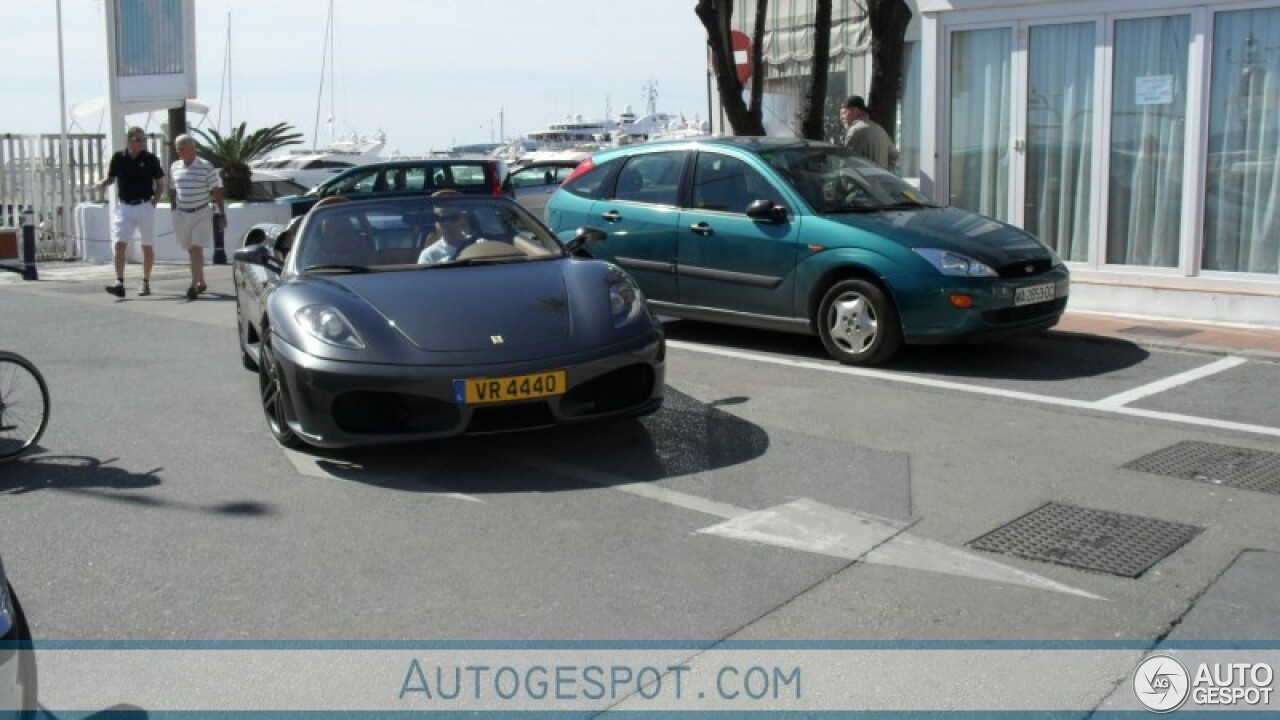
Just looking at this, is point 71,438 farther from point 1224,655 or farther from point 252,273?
point 1224,655

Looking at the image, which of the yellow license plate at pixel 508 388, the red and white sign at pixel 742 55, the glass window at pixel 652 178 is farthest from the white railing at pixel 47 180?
the yellow license plate at pixel 508 388

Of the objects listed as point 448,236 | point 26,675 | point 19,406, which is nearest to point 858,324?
point 448,236

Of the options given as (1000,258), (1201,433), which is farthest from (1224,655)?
(1000,258)

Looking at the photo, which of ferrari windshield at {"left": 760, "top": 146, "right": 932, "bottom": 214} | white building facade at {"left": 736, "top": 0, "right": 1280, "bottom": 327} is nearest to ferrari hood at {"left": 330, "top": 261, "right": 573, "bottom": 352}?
ferrari windshield at {"left": 760, "top": 146, "right": 932, "bottom": 214}

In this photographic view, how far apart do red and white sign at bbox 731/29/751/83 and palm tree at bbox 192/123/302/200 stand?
12.1 metres

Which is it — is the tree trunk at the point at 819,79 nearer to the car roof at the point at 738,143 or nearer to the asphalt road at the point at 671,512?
the car roof at the point at 738,143

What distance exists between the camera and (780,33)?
1662 centimetres

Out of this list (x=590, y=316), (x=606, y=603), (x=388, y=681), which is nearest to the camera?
(x=388, y=681)

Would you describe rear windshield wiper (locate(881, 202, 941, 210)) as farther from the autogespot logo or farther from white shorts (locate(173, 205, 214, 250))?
white shorts (locate(173, 205, 214, 250))

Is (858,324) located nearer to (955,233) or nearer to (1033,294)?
(955,233)

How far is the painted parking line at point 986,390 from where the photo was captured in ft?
24.7

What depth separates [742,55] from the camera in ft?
50.5

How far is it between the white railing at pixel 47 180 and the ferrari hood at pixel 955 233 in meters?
14.1

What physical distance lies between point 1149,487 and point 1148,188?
20.7ft
